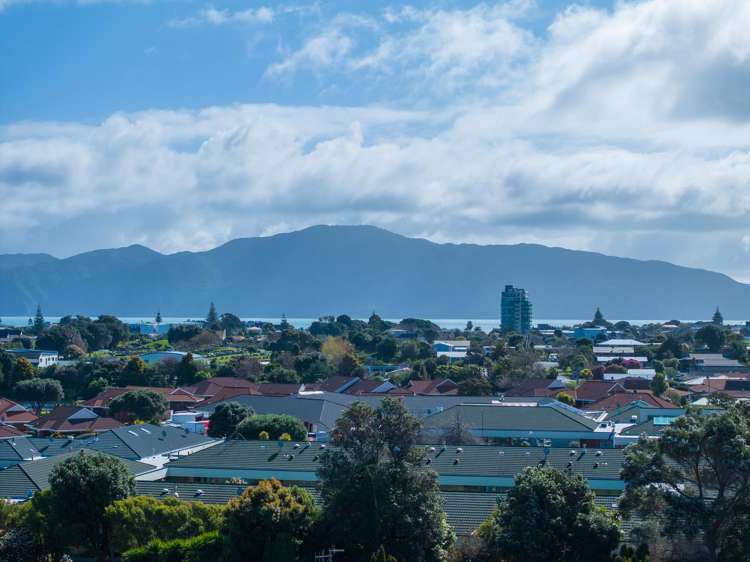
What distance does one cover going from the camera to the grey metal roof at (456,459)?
28031 mm

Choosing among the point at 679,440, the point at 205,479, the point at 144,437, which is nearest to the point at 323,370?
the point at 144,437

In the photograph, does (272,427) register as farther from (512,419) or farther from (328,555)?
(328,555)

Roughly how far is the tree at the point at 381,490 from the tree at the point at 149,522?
3.27 m

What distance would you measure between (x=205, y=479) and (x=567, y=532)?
13.7 m

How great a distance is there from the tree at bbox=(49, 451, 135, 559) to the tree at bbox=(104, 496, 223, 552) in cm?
36

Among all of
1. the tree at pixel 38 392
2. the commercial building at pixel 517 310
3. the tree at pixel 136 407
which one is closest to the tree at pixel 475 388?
the tree at pixel 136 407

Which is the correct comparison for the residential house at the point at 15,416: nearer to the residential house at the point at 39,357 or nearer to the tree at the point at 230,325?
the residential house at the point at 39,357

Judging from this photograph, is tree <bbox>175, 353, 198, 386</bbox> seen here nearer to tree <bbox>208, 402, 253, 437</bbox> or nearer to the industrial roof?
tree <bbox>208, 402, 253, 437</bbox>

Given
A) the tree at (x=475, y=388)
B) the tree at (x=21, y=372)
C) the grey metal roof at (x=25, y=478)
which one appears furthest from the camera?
the tree at (x=21, y=372)

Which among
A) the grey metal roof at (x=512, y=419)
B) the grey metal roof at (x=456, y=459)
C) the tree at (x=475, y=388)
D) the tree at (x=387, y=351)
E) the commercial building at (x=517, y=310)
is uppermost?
the commercial building at (x=517, y=310)

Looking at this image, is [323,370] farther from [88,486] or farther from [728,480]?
[728,480]

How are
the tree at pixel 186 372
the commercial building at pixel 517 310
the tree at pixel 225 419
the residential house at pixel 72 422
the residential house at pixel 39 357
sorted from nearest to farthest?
the tree at pixel 225 419 → the residential house at pixel 72 422 → the tree at pixel 186 372 → the residential house at pixel 39 357 → the commercial building at pixel 517 310

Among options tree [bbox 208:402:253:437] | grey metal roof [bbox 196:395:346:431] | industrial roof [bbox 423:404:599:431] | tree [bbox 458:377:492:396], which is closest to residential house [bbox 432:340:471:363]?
tree [bbox 458:377:492:396]

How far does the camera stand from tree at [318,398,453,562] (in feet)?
65.0
